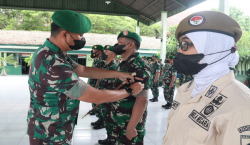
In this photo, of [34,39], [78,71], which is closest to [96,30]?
[34,39]

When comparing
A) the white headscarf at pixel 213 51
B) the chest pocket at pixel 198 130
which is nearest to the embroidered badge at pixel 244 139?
the chest pocket at pixel 198 130

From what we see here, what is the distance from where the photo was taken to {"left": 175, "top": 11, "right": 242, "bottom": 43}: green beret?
88cm

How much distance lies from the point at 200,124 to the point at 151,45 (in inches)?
803

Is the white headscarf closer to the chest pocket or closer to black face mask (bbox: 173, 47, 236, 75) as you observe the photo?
black face mask (bbox: 173, 47, 236, 75)

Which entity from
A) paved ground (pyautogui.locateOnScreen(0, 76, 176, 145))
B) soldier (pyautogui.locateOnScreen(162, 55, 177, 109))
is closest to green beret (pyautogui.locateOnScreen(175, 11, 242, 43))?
paved ground (pyautogui.locateOnScreen(0, 76, 176, 145))

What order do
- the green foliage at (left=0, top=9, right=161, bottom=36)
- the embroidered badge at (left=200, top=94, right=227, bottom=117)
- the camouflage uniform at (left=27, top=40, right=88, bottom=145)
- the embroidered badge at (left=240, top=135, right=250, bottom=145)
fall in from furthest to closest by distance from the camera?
the green foliage at (left=0, top=9, right=161, bottom=36) → the camouflage uniform at (left=27, top=40, right=88, bottom=145) → the embroidered badge at (left=200, top=94, right=227, bottom=117) → the embroidered badge at (left=240, top=135, right=250, bottom=145)

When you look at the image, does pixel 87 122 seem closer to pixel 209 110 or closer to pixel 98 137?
pixel 98 137

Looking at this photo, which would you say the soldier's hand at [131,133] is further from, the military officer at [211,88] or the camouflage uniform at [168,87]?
the camouflage uniform at [168,87]

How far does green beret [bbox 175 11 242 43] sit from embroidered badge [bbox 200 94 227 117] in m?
0.29

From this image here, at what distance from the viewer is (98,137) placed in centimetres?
346

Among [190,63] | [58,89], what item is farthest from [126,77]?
[190,63]

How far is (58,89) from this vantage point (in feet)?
4.37

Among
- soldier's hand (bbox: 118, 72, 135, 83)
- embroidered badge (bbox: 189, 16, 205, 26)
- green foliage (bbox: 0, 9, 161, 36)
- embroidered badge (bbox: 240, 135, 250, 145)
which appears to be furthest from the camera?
green foliage (bbox: 0, 9, 161, 36)

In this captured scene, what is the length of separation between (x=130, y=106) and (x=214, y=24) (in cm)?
118
